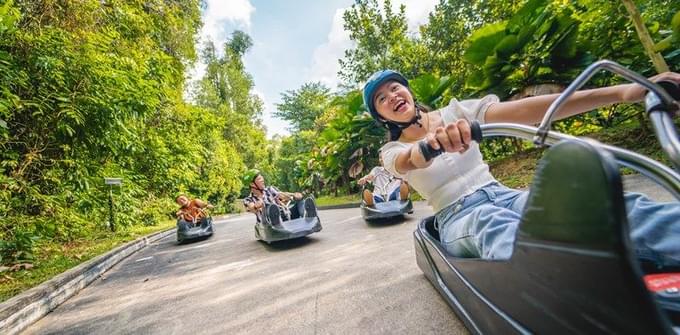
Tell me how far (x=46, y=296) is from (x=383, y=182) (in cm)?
472

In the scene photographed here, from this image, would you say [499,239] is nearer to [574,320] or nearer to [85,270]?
[574,320]

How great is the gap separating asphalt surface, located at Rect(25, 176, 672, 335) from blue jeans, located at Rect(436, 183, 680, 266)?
494 mm

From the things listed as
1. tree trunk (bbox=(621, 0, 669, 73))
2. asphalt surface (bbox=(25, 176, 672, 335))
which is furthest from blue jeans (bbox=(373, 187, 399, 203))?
tree trunk (bbox=(621, 0, 669, 73))

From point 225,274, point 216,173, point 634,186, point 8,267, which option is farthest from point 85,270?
point 216,173

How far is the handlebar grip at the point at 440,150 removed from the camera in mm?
887

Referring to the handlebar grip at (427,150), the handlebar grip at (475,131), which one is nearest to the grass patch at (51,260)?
the handlebar grip at (427,150)

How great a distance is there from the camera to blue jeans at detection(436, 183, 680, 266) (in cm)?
78

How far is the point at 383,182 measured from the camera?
563 cm

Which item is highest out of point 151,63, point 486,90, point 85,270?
point 151,63

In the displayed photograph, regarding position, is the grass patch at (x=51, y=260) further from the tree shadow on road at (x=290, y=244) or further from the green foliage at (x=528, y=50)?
the green foliage at (x=528, y=50)

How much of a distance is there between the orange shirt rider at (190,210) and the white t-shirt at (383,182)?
4269 millimetres

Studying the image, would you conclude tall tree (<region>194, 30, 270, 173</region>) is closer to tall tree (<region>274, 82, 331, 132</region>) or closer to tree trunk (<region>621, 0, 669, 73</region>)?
tall tree (<region>274, 82, 331, 132</region>)

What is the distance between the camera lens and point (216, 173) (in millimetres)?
17266

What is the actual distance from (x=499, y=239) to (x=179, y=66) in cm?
1162
